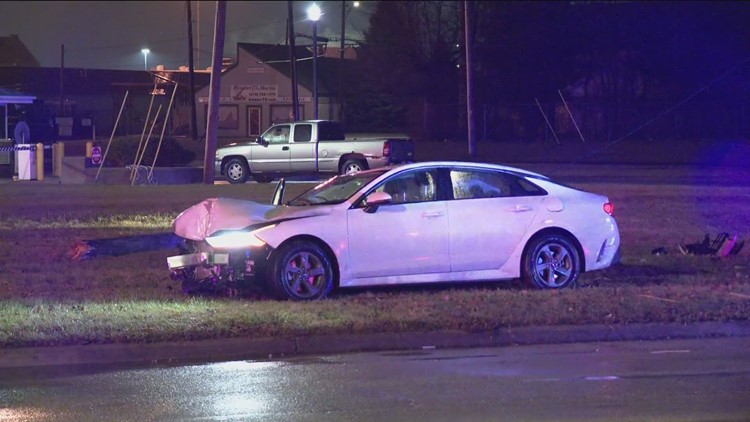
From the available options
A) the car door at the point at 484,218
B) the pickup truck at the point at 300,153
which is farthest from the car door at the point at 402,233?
the pickup truck at the point at 300,153

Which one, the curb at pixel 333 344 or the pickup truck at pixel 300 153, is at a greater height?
the pickup truck at pixel 300 153

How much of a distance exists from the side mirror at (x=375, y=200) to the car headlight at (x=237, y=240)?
40.8 inches

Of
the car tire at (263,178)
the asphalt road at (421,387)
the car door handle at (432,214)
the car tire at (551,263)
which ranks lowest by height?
the asphalt road at (421,387)

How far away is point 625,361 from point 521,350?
943 millimetres

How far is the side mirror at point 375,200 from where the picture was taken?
10.8 m

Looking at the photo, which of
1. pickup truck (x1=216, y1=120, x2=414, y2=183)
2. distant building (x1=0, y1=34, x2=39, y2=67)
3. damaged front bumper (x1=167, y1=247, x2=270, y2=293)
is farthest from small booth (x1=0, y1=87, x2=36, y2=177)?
damaged front bumper (x1=167, y1=247, x2=270, y2=293)

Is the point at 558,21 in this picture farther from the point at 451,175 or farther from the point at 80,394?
the point at 80,394

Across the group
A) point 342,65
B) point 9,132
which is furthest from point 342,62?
point 9,132

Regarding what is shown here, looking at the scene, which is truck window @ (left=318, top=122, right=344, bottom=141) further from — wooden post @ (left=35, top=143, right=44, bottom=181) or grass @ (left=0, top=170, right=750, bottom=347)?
grass @ (left=0, top=170, right=750, bottom=347)

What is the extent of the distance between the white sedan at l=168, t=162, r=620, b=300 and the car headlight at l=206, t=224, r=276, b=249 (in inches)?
0.4

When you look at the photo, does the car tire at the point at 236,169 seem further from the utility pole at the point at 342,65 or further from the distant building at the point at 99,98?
the utility pole at the point at 342,65

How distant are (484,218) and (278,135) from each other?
19.5 metres

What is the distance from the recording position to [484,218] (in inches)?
439

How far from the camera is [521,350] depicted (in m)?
9.12
